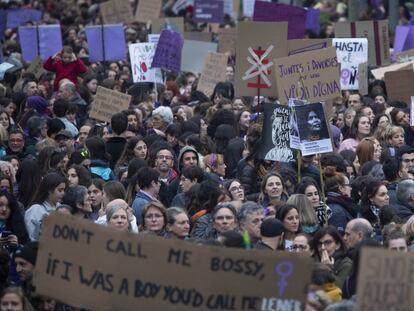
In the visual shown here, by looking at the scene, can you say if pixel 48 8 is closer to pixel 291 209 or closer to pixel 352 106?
pixel 352 106

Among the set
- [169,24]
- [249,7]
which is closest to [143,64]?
[169,24]

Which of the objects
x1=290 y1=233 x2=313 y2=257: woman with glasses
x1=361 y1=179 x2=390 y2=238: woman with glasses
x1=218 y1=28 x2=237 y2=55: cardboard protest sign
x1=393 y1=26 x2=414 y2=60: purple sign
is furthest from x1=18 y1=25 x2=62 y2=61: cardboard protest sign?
x1=290 y1=233 x2=313 y2=257: woman with glasses

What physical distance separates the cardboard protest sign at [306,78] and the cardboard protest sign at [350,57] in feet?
16.9

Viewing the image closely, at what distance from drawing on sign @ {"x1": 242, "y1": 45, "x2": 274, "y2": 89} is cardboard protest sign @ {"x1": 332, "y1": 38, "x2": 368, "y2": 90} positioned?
3026 millimetres

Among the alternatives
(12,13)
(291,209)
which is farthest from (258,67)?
(12,13)

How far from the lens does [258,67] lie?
1830cm

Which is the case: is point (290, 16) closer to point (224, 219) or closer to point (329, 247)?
point (224, 219)

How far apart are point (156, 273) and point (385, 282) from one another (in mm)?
1302

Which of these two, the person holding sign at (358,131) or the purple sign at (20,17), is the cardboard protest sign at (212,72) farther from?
the purple sign at (20,17)

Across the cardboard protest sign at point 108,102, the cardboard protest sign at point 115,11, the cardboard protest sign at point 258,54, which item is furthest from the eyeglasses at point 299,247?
the cardboard protest sign at point 115,11

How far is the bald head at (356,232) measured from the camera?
1118cm

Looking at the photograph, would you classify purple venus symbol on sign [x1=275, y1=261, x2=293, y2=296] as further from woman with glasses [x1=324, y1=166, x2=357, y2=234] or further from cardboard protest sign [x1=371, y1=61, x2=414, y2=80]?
cardboard protest sign [x1=371, y1=61, x2=414, y2=80]

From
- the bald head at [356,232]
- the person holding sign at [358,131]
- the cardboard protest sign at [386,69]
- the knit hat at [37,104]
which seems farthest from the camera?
the cardboard protest sign at [386,69]

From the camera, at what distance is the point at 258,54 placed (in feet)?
60.5
